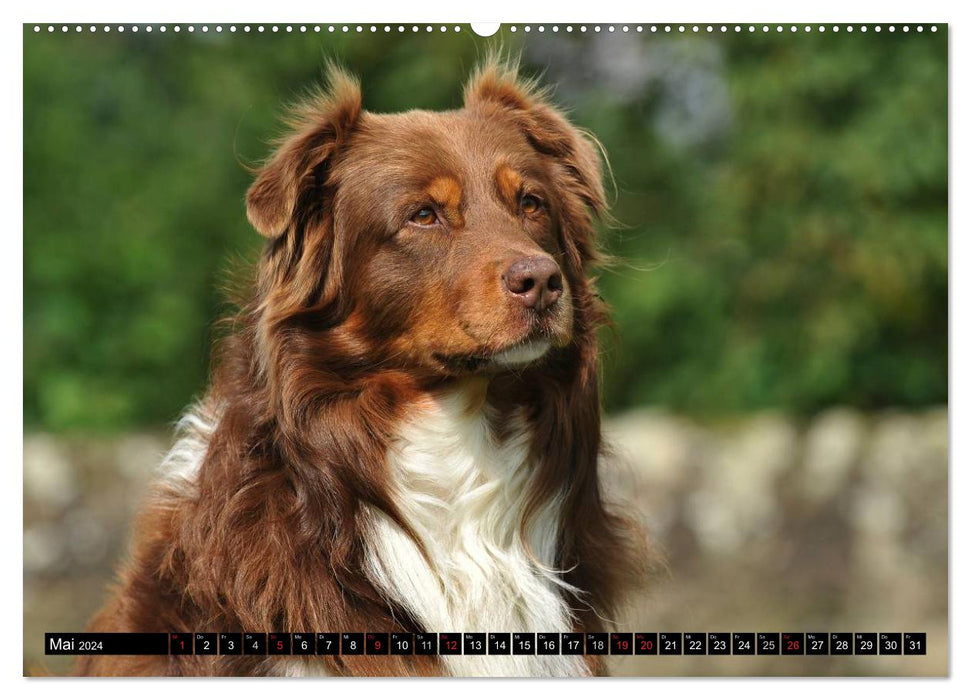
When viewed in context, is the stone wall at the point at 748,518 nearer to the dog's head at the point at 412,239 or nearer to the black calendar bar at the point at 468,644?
the black calendar bar at the point at 468,644

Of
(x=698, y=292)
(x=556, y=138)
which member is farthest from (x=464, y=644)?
(x=698, y=292)

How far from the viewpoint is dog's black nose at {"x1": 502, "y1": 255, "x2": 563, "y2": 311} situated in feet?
12.8

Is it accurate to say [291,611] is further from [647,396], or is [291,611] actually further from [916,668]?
[647,396]

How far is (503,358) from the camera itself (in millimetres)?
3979

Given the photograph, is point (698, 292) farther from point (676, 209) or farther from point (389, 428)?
point (389, 428)

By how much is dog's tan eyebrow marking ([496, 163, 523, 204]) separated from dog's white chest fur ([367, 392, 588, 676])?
2.42ft

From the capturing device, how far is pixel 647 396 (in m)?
8.55

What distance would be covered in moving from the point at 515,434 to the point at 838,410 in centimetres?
462

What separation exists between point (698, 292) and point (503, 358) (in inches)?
175

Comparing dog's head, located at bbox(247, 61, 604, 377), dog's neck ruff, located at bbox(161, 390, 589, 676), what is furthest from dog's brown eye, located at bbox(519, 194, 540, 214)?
dog's neck ruff, located at bbox(161, 390, 589, 676)

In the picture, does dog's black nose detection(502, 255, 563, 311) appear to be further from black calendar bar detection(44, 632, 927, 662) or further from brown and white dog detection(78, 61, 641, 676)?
black calendar bar detection(44, 632, 927, 662)

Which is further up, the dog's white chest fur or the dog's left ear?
the dog's left ear

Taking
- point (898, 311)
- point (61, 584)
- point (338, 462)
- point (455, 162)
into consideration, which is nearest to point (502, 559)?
point (338, 462)

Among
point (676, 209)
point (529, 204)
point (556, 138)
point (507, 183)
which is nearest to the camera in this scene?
point (507, 183)
